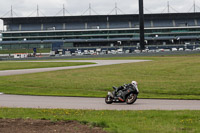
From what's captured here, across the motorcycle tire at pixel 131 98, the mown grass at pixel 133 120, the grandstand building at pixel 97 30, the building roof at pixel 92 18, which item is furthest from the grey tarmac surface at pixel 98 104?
the building roof at pixel 92 18

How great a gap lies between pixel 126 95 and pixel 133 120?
5.95m

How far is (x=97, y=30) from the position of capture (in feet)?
541

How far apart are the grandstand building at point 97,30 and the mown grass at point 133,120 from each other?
13718 cm

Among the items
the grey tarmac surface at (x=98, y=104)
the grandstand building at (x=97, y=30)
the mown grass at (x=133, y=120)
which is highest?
the grandstand building at (x=97, y=30)

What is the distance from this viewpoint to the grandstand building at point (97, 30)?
16050 centimetres

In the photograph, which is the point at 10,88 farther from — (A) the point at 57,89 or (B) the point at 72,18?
(B) the point at 72,18

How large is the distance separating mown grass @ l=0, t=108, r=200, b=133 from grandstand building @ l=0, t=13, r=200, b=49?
137 metres

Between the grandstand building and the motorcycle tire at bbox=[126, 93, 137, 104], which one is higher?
the grandstand building

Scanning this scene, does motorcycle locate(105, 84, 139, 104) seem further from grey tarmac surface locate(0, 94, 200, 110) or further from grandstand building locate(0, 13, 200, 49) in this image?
grandstand building locate(0, 13, 200, 49)

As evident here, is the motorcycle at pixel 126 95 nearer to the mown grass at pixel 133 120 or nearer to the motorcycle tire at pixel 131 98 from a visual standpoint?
the motorcycle tire at pixel 131 98

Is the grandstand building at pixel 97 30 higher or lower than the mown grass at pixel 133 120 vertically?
higher

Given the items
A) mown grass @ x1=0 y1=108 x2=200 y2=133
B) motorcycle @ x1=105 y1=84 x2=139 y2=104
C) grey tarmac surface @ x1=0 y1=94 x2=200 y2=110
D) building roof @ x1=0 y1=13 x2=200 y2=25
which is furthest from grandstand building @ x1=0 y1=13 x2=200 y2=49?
mown grass @ x1=0 y1=108 x2=200 y2=133

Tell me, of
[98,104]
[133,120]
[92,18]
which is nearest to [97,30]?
[92,18]

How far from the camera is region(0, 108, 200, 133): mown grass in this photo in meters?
10.9
